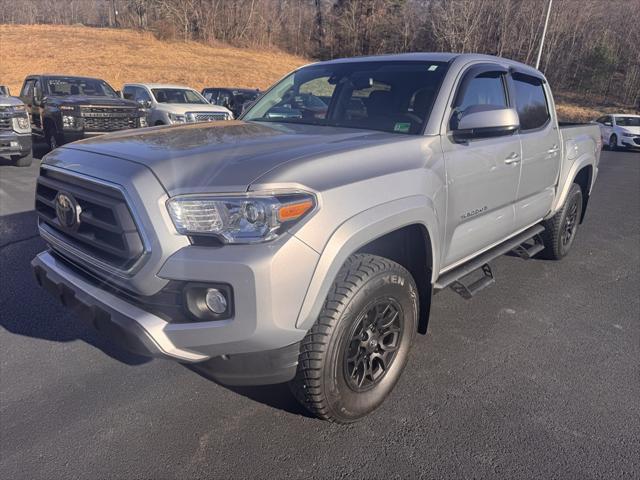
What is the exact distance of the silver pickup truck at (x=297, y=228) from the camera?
1991 millimetres

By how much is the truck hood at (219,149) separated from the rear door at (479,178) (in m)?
0.47

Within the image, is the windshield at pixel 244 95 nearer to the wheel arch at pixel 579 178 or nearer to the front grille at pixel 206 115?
the front grille at pixel 206 115

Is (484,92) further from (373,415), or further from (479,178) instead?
(373,415)

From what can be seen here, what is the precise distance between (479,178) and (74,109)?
9492mm

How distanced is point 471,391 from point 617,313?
195 cm

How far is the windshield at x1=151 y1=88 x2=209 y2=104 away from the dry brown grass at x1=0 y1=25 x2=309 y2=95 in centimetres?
2257

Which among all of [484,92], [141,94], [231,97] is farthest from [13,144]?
[231,97]

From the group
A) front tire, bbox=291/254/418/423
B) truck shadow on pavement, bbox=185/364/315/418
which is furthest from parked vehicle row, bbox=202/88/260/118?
front tire, bbox=291/254/418/423

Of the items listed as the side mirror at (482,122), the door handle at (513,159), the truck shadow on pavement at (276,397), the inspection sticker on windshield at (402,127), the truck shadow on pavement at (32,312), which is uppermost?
the side mirror at (482,122)

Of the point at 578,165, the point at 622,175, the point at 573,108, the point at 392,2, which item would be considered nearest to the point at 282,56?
the point at 392,2

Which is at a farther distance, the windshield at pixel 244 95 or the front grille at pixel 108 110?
the windshield at pixel 244 95

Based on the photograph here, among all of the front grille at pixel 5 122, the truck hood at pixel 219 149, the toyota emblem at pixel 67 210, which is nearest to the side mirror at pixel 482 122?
the truck hood at pixel 219 149

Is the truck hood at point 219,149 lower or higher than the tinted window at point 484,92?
lower

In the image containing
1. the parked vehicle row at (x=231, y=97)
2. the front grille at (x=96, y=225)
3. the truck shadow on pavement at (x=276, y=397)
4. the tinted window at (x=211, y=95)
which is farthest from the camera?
the tinted window at (x=211, y=95)
